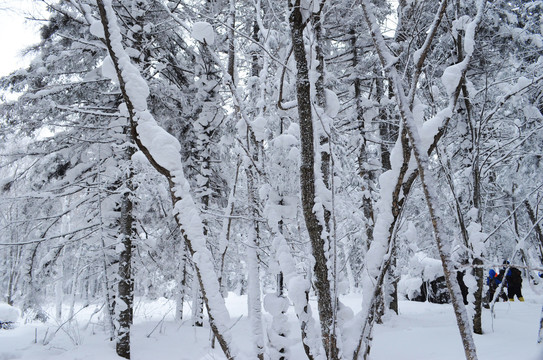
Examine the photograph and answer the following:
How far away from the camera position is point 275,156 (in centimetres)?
310

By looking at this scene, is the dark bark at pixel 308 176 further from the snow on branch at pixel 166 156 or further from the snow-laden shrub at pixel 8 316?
the snow-laden shrub at pixel 8 316

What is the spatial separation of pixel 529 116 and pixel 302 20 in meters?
6.34

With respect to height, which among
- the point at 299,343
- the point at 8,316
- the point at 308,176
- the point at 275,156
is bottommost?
the point at 8,316

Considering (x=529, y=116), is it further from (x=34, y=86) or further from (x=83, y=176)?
(x=34, y=86)

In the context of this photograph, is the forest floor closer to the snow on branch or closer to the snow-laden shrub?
the snow on branch

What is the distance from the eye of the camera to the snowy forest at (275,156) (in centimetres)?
171

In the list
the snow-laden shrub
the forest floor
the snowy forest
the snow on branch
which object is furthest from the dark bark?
the snow-laden shrub

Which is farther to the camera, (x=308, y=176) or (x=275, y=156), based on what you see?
(x=275, y=156)

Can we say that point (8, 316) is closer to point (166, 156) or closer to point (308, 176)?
point (166, 156)

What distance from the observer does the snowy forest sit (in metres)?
1.71

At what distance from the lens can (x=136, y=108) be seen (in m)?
1.67

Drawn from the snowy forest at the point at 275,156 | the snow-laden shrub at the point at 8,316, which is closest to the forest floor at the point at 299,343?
the snowy forest at the point at 275,156

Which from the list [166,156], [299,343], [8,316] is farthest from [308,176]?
[8,316]

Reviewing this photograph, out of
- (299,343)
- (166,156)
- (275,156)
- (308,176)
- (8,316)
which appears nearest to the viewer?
(166,156)
